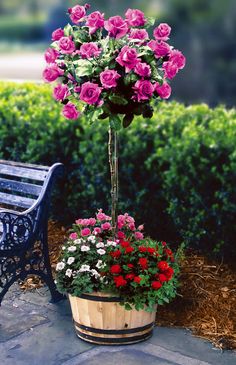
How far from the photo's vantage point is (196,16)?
27.3 feet

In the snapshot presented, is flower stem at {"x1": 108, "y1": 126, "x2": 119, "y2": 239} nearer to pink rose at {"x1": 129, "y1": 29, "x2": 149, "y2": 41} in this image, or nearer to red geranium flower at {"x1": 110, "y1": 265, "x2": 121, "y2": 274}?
red geranium flower at {"x1": 110, "y1": 265, "x2": 121, "y2": 274}

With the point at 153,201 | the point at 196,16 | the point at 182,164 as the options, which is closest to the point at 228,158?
the point at 182,164

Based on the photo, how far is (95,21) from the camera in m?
4.18

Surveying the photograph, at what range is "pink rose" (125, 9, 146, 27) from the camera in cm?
421

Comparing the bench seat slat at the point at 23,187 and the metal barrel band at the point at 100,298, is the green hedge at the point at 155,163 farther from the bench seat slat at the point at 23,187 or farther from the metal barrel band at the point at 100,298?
the metal barrel band at the point at 100,298

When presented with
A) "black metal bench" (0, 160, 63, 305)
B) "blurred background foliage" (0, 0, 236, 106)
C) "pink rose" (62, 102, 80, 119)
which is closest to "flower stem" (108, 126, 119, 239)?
"pink rose" (62, 102, 80, 119)

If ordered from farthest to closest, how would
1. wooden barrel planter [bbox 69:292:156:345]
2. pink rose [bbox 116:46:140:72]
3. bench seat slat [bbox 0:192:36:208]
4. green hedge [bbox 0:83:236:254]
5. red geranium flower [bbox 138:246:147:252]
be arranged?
green hedge [bbox 0:83:236:254], bench seat slat [bbox 0:192:36:208], red geranium flower [bbox 138:246:147:252], wooden barrel planter [bbox 69:292:156:345], pink rose [bbox 116:46:140:72]

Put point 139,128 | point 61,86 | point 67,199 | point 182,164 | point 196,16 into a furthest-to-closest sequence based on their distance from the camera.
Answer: point 196,16 < point 67,199 < point 139,128 < point 182,164 < point 61,86

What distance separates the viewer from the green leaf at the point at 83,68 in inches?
159

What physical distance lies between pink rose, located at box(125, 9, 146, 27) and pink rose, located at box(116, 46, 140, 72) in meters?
0.28

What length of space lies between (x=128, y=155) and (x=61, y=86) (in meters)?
1.62

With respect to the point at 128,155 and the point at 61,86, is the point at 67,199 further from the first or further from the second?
the point at 61,86

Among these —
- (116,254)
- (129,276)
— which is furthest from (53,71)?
(129,276)

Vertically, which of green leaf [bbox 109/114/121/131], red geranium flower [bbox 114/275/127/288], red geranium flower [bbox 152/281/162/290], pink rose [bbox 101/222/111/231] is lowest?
red geranium flower [bbox 152/281/162/290]
